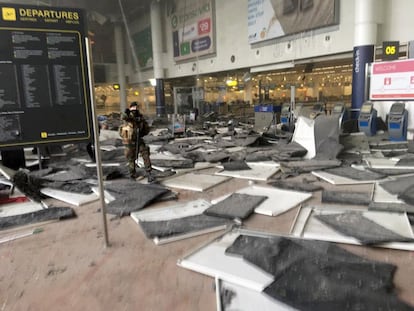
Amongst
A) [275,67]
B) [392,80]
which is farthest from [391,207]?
[275,67]

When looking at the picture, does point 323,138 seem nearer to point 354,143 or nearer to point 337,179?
point 354,143

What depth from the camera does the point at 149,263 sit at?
196 centimetres

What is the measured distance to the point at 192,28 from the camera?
15781mm

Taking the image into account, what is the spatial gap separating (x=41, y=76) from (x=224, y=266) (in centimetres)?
279

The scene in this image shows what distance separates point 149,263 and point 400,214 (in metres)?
1.90

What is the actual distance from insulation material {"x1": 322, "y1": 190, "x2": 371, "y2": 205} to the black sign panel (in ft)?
8.55

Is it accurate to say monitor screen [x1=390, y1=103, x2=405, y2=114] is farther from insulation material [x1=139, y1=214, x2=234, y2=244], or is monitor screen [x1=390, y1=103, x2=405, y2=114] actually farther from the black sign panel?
the black sign panel

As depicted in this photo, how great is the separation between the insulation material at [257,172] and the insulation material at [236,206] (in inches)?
33.8

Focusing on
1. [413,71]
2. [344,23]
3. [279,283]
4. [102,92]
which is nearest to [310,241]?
[279,283]

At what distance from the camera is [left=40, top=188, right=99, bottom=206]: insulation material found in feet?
10.4

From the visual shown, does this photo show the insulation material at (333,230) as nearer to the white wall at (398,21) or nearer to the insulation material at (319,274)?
the insulation material at (319,274)

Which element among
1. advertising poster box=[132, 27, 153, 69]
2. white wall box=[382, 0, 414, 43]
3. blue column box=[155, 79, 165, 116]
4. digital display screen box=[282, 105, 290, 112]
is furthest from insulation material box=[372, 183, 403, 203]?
advertising poster box=[132, 27, 153, 69]

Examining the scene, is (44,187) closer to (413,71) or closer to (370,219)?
(370,219)

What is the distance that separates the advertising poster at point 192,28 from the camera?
48.6 ft
